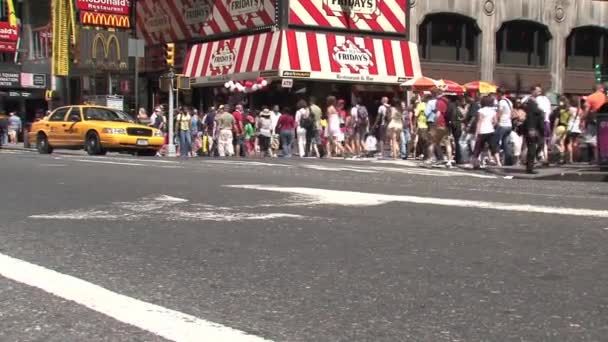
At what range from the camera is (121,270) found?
4.93m

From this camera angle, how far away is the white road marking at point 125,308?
3506 mm

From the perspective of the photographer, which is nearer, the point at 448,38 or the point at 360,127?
the point at 360,127

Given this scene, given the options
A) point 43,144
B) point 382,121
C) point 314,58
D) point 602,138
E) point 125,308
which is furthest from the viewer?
point 314,58

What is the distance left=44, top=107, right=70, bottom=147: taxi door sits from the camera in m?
Answer: 21.0

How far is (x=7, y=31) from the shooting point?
131 ft

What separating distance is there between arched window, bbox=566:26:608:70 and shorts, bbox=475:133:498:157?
17.8 meters

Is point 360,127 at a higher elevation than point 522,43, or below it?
below

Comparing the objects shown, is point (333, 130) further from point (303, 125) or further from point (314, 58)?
point (314, 58)

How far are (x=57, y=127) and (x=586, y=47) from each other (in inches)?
900

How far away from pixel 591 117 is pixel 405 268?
10.5 meters

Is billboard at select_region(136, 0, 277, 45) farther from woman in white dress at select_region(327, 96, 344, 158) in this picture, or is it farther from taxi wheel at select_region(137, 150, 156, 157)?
taxi wheel at select_region(137, 150, 156, 157)

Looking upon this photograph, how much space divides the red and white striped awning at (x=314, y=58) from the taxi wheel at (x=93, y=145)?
708 centimetres

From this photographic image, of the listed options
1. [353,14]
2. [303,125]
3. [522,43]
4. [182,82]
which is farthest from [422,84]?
[522,43]

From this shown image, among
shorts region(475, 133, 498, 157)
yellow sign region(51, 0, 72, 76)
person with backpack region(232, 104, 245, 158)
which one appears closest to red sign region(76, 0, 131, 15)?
yellow sign region(51, 0, 72, 76)
